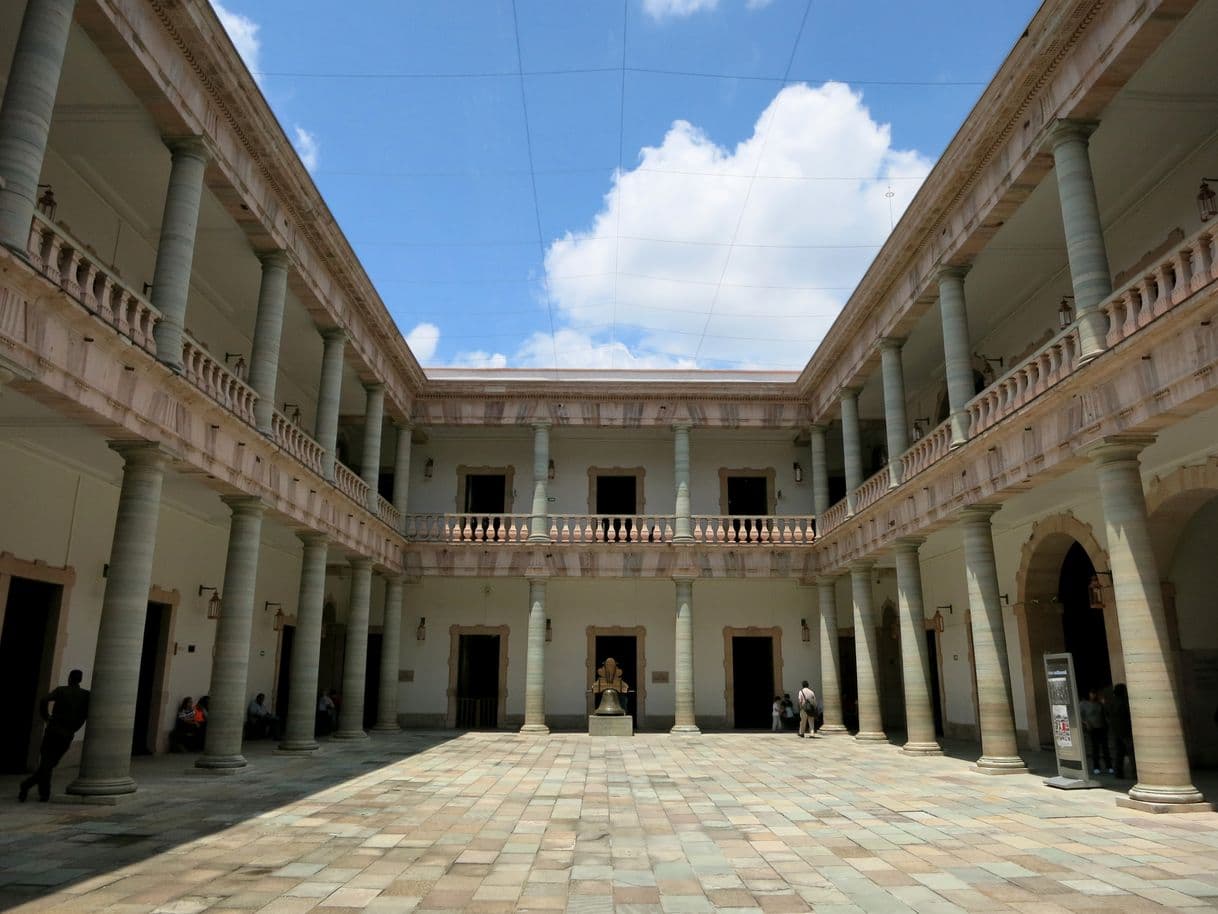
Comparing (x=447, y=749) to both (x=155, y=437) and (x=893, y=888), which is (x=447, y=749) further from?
(x=893, y=888)

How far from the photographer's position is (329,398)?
51.9 ft

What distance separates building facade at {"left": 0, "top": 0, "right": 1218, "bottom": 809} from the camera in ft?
30.1

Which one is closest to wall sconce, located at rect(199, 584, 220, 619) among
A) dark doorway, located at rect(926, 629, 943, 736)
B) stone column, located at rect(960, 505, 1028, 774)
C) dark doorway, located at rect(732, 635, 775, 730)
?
dark doorway, located at rect(732, 635, 775, 730)

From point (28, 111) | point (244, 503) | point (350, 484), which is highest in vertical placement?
point (28, 111)

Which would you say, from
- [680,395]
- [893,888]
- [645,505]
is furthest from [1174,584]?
[645,505]

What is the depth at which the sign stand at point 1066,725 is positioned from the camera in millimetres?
10727

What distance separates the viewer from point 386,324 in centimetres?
1811

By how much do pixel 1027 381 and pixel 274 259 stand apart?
11.1 meters

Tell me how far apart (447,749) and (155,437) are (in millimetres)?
9038

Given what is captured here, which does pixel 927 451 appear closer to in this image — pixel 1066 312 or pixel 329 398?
pixel 1066 312

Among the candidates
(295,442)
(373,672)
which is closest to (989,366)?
(295,442)

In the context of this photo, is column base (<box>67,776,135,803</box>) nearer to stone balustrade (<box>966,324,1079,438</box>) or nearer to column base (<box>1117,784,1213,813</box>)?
column base (<box>1117,784,1213,813</box>)

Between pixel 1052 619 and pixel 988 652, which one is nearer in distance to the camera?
pixel 988 652

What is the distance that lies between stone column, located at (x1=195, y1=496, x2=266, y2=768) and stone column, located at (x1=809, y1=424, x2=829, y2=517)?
1366cm
